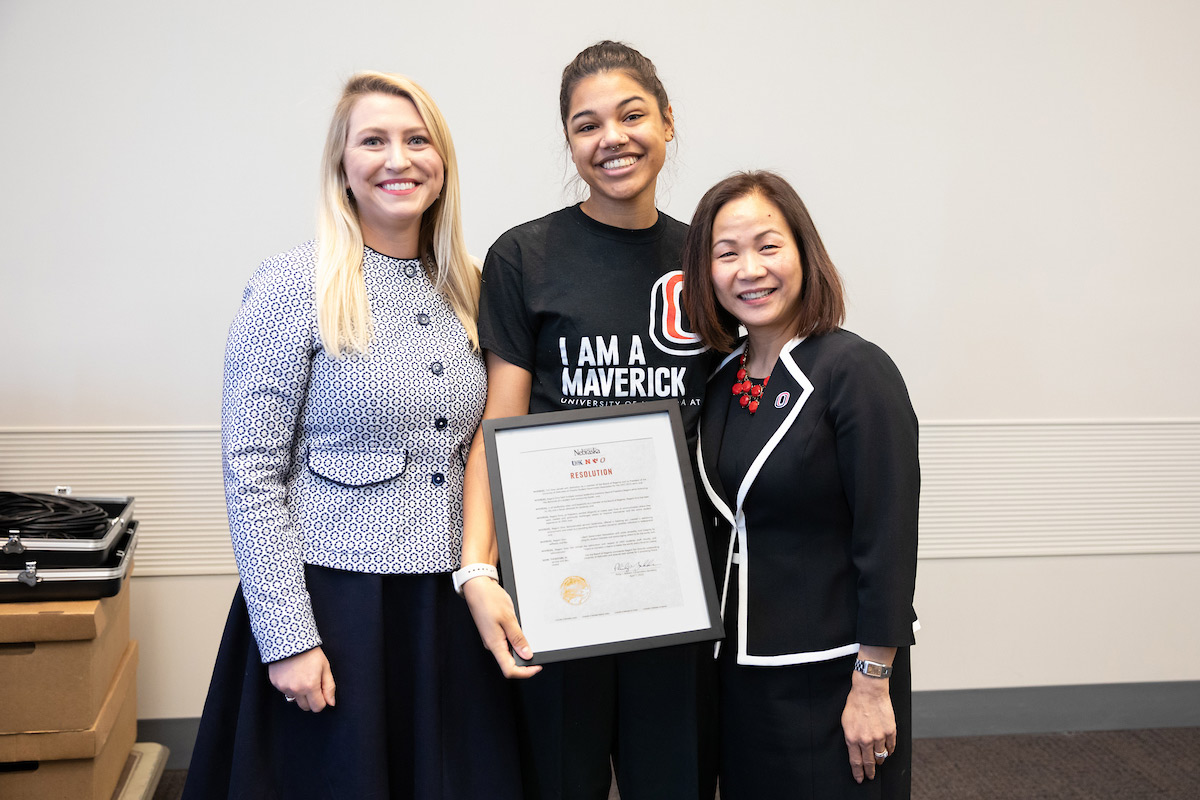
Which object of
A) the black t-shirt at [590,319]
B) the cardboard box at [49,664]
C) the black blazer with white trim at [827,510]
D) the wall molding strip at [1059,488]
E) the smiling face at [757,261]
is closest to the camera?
the black blazer with white trim at [827,510]

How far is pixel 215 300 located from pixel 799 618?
219 cm

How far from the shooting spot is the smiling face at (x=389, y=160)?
165 centimetres

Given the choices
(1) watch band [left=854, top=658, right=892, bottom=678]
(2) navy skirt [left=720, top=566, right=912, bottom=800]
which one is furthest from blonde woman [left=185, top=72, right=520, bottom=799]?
(1) watch band [left=854, top=658, right=892, bottom=678]

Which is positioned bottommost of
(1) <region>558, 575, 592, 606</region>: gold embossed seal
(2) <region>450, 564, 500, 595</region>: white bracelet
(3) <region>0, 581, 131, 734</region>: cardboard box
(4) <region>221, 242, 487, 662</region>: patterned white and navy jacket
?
(3) <region>0, 581, 131, 734</region>: cardboard box

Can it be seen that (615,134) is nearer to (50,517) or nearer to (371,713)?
(371,713)

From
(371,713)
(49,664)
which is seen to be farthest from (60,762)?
(371,713)

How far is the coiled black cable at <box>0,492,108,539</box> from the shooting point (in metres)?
2.21

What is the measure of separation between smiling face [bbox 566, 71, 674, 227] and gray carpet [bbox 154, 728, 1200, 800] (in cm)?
207

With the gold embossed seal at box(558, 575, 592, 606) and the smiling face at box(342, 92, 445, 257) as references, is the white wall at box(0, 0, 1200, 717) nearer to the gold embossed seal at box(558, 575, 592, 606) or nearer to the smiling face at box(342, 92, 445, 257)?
the smiling face at box(342, 92, 445, 257)

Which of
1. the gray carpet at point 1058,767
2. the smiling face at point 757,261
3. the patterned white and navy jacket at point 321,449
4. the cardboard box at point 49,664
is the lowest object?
the gray carpet at point 1058,767

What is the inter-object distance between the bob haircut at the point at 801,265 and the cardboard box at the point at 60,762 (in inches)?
73.7

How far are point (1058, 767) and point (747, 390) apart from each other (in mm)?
2283

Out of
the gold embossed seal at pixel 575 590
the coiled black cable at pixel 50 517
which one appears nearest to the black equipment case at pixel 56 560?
the coiled black cable at pixel 50 517

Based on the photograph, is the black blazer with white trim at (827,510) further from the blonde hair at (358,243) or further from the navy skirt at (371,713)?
the blonde hair at (358,243)
